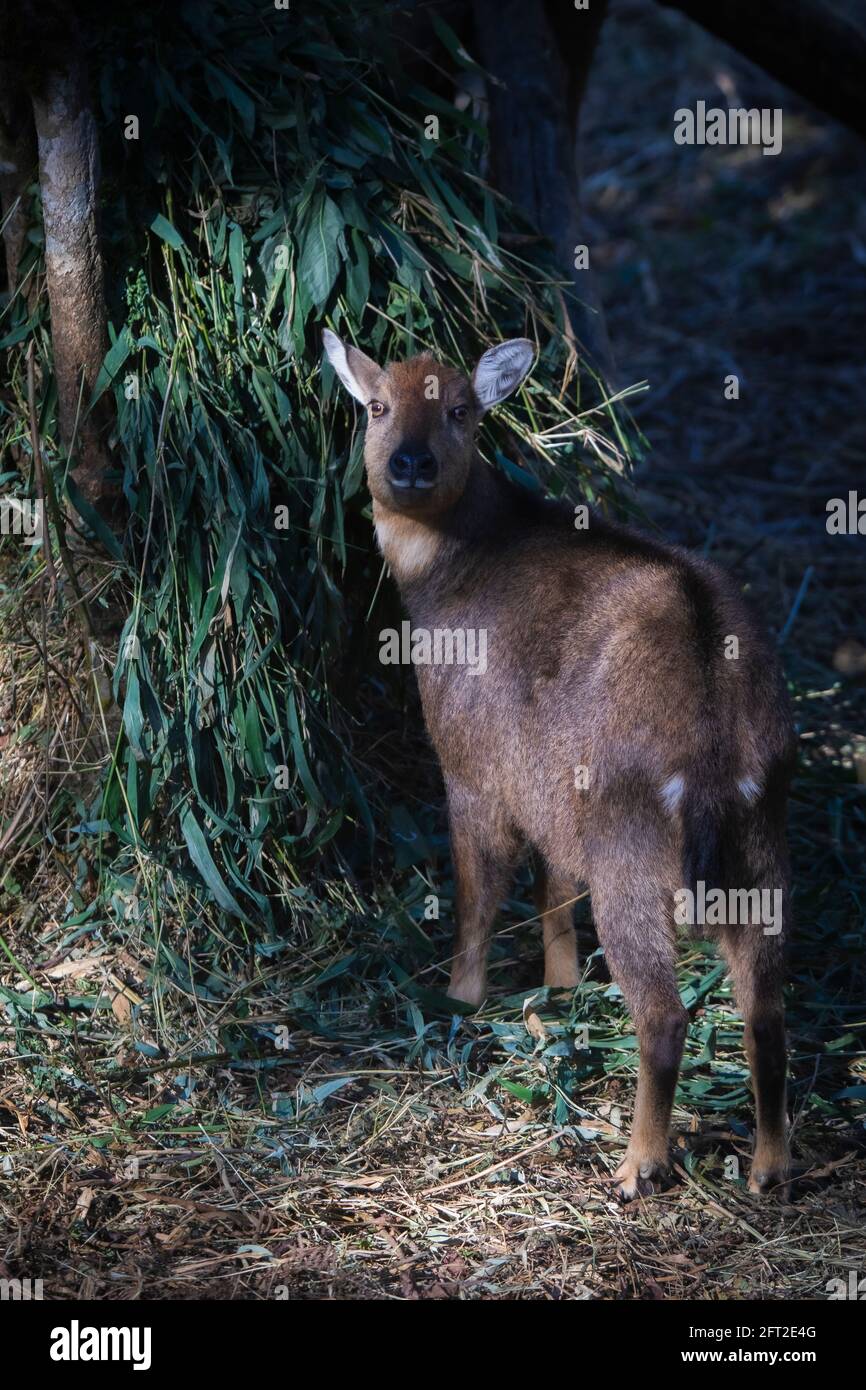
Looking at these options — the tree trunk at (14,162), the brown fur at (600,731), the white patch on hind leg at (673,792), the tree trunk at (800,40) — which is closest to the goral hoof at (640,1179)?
the brown fur at (600,731)

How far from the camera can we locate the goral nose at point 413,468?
18.6ft

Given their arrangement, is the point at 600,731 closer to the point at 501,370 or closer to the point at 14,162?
the point at 501,370

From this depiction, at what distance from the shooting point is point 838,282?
1253 centimetres

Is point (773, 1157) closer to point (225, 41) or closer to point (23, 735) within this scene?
point (23, 735)

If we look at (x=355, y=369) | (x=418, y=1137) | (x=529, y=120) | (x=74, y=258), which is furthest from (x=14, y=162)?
(x=418, y=1137)

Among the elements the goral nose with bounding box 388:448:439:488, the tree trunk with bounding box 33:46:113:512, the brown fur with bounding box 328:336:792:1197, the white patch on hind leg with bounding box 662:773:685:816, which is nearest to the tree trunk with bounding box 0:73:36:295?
the tree trunk with bounding box 33:46:113:512

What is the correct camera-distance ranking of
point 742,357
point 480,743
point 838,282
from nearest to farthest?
point 480,743 < point 742,357 < point 838,282

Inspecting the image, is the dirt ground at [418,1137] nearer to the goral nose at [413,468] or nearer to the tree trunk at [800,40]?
the goral nose at [413,468]

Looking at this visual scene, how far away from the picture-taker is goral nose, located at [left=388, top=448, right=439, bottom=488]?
5656 millimetres

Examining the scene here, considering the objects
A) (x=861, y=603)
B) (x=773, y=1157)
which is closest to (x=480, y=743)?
(x=773, y=1157)

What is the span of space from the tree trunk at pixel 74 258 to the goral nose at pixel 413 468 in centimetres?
116

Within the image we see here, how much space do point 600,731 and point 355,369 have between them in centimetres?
181

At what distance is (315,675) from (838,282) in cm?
813

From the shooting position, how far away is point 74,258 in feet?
18.4
